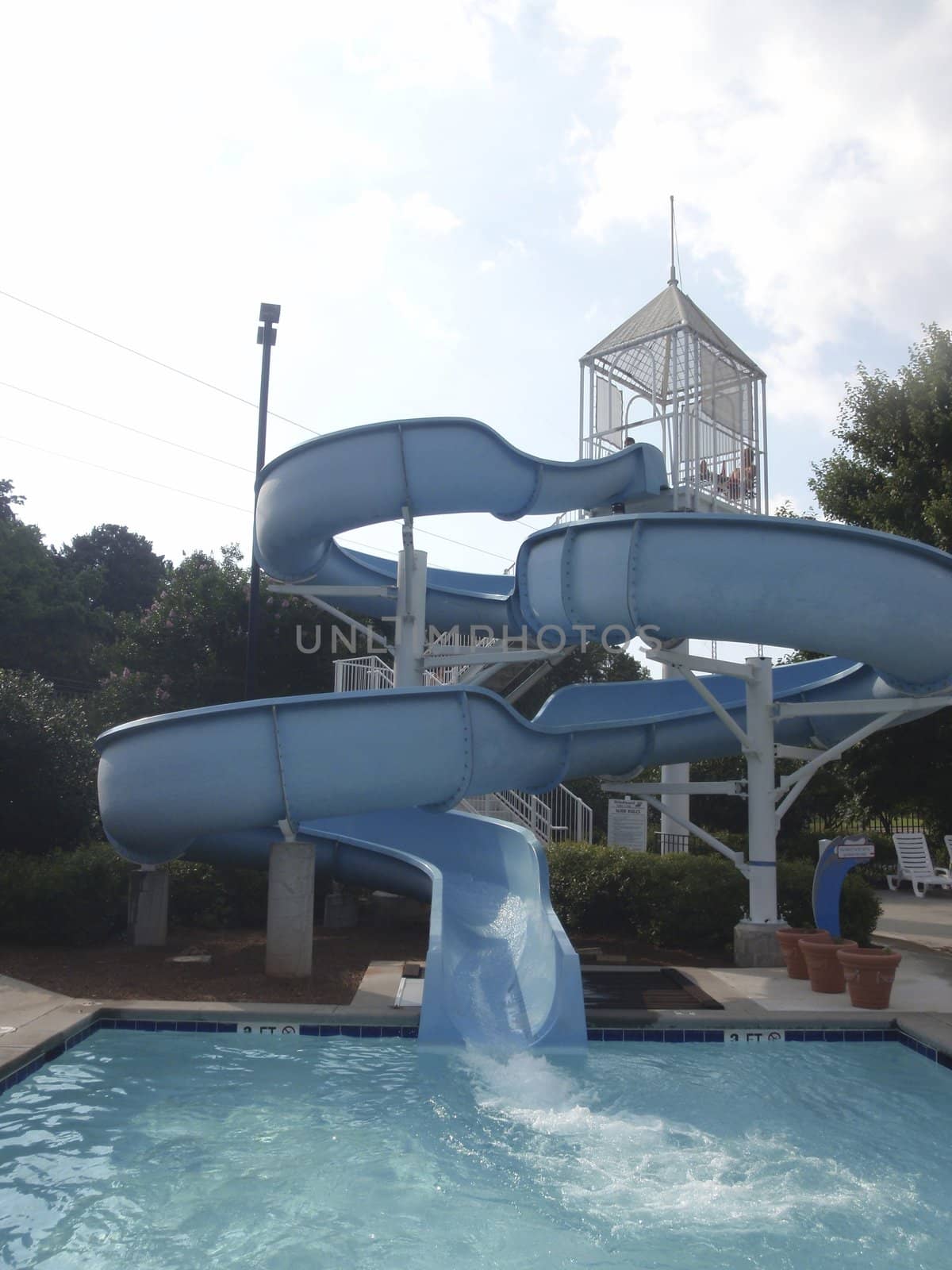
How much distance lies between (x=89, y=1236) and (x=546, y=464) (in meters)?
9.53

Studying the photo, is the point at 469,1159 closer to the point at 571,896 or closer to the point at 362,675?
the point at 571,896

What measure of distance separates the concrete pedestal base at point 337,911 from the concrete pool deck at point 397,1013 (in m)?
3.54

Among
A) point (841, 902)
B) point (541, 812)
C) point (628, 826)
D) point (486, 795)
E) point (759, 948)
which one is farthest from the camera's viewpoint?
point (541, 812)

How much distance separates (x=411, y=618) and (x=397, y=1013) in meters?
5.82

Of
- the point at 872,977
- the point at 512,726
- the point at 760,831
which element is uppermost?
the point at 512,726

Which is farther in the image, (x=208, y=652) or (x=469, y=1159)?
(x=208, y=652)

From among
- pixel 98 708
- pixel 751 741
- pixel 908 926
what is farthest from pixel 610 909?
pixel 98 708

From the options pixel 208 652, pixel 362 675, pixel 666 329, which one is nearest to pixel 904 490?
pixel 666 329

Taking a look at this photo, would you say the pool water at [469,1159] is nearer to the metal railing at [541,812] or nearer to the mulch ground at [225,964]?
the mulch ground at [225,964]

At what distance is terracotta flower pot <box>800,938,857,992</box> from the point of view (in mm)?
9328

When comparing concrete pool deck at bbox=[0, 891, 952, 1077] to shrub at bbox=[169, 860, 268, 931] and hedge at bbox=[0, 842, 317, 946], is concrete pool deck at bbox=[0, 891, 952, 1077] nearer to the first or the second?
hedge at bbox=[0, 842, 317, 946]

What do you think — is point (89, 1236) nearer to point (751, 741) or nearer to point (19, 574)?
point (751, 741)

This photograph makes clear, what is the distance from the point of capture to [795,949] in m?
9.98

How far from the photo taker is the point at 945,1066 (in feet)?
24.4
